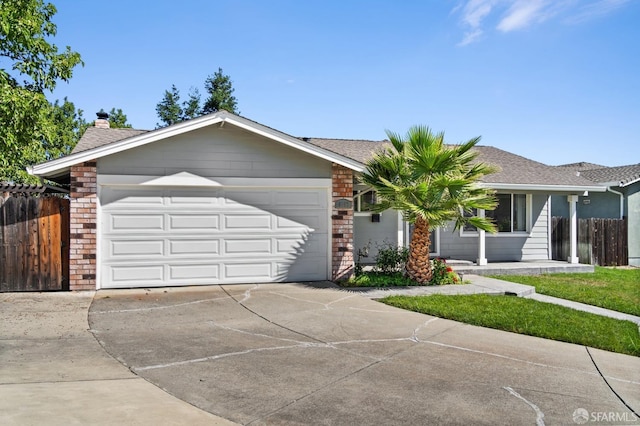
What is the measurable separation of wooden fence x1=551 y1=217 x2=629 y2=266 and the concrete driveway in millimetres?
10711

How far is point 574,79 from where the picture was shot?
13.7 metres

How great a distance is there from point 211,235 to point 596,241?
Result: 13904mm

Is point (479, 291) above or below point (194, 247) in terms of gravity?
below

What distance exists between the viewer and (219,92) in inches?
1578

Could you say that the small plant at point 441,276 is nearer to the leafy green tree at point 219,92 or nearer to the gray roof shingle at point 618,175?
the gray roof shingle at point 618,175

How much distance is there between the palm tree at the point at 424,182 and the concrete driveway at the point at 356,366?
106 inches

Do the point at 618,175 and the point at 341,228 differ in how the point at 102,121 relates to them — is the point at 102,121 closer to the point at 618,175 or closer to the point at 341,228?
the point at 341,228

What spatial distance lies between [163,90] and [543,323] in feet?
125

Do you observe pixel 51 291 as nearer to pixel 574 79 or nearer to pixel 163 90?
pixel 574 79

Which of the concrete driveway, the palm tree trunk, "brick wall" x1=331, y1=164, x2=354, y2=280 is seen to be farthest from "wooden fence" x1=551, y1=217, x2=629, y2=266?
the concrete driveway

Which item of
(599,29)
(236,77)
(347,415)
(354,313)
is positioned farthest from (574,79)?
(236,77)

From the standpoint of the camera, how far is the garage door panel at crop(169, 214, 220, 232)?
10.5 meters

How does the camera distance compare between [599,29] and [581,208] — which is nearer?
[599,29]

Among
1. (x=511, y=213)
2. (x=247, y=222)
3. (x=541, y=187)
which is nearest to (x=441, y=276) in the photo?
(x=247, y=222)
